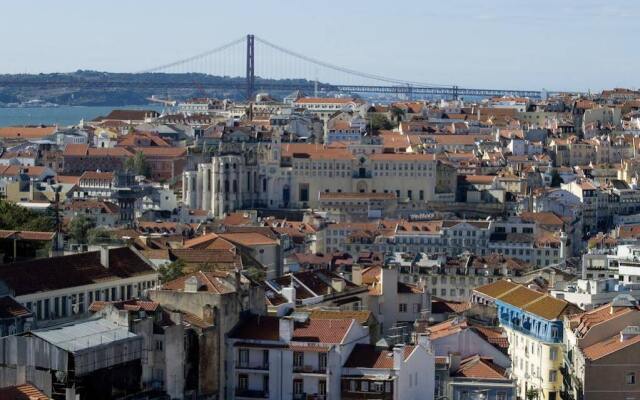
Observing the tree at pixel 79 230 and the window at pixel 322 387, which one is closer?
the window at pixel 322 387

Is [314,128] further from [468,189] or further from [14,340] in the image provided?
[14,340]

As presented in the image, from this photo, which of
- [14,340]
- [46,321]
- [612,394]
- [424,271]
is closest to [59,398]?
[14,340]

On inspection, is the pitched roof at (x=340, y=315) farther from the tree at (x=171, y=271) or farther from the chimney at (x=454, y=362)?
the tree at (x=171, y=271)

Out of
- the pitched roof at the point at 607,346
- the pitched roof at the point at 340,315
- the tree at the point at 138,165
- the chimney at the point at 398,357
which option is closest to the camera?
the chimney at the point at 398,357

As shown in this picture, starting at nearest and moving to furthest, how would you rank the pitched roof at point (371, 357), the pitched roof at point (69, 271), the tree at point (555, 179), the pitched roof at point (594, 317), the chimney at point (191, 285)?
the pitched roof at point (371, 357), the chimney at point (191, 285), the pitched roof at point (69, 271), the pitched roof at point (594, 317), the tree at point (555, 179)

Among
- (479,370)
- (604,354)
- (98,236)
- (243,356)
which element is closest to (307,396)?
(243,356)

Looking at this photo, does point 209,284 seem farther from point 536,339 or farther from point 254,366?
point 536,339

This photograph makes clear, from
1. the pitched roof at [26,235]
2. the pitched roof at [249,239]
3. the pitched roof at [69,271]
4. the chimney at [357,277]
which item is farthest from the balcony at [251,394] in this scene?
the pitched roof at [249,239]
